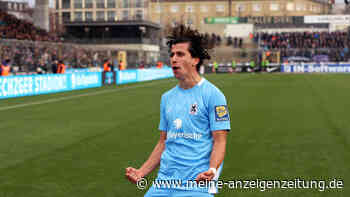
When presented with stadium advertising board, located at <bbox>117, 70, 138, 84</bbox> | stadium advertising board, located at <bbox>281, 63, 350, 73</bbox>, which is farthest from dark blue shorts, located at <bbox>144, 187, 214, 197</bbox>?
stadium advertising board, located at <bbox>281, 63, 350, 73</bbox>

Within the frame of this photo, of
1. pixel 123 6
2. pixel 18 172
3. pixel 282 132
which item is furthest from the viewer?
pixel 123 6

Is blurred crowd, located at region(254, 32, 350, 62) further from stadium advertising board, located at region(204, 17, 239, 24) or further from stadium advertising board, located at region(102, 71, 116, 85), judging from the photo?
stadium advertising board, located at region(102, 71, 116, 85)

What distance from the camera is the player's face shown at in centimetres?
348

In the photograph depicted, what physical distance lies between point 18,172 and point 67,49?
109ft

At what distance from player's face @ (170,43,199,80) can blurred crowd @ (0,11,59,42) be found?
118ft

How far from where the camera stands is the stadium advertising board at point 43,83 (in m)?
23.8

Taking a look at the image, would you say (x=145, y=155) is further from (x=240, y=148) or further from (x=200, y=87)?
(x=200, y=87)

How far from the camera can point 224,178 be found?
7.81 meters

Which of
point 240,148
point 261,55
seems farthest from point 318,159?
point 261,55

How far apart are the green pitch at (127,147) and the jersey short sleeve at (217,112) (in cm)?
374

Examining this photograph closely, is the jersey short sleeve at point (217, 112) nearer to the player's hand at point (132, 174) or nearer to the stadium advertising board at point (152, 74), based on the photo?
the player's hand at point (132, 174)

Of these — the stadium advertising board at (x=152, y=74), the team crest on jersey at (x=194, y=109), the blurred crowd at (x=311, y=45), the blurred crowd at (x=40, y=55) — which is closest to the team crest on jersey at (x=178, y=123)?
the team crest on jersey at (x=194, y=109)

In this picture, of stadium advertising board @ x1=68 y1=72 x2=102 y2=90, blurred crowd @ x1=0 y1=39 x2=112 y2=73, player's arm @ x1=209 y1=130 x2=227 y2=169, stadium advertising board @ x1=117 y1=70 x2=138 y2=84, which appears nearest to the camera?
player's arm @ x1=209 y1=130 x2=227 y2=169

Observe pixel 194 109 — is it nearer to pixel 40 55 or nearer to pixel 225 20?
pixel 40 55
